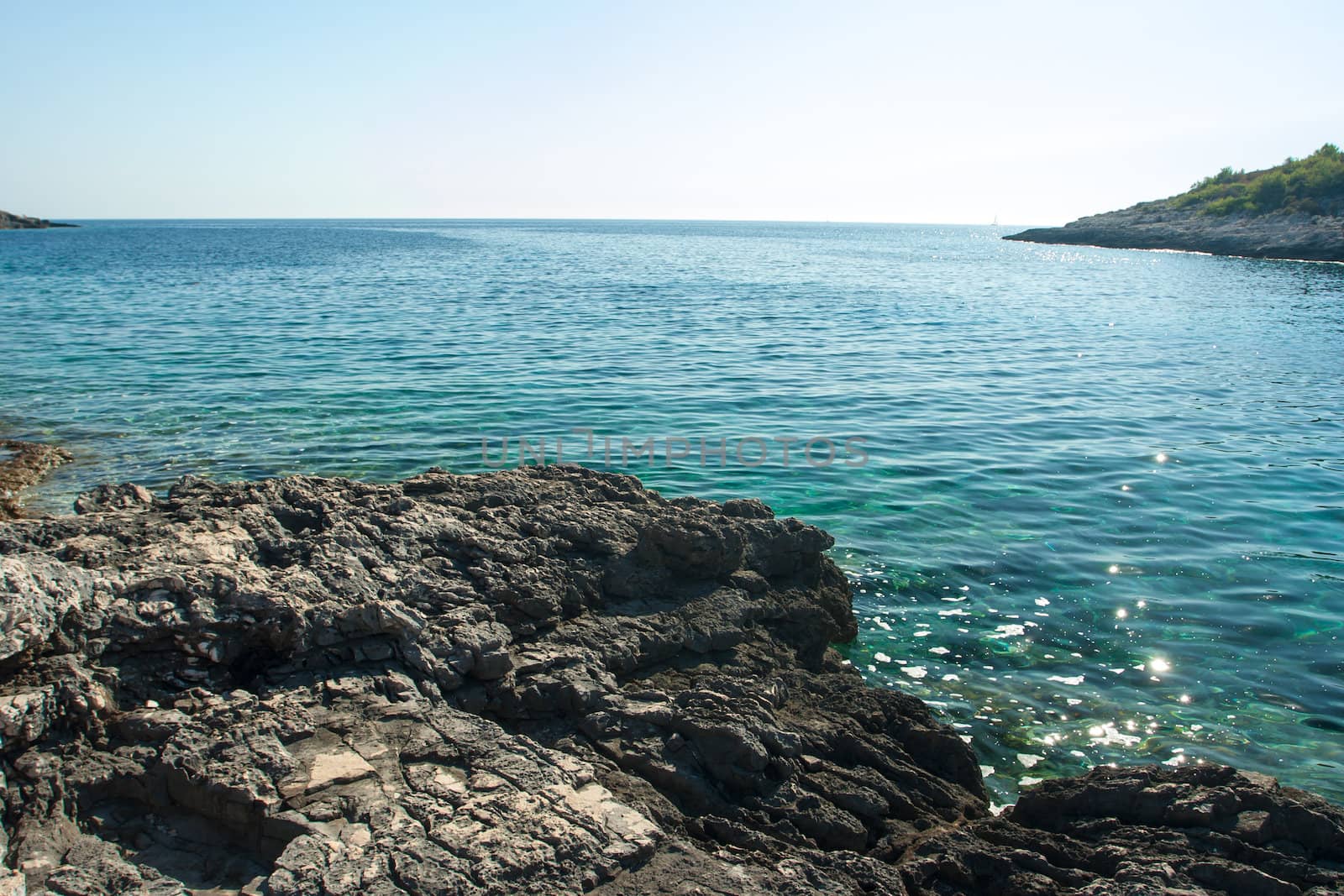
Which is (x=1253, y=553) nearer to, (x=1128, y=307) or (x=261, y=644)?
(x=261, y=644)

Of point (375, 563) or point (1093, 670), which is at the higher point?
point (375, 563)

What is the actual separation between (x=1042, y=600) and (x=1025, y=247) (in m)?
120

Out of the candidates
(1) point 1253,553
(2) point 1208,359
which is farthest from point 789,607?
(2) point 1208,359

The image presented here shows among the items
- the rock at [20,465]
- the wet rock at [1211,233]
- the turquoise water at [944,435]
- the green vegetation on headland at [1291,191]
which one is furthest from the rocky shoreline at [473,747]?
the green vegetation on headland at [1291,191]

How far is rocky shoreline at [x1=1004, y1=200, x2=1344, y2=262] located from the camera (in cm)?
7062

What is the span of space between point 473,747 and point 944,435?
46.5ft

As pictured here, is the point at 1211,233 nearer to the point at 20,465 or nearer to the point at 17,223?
the point at 20,465

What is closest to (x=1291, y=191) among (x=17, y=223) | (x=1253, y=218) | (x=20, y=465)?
(x=1253, y=218)

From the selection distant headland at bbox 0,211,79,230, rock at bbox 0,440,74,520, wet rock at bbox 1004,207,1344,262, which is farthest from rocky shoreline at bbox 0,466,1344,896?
distant headland at bbox 0,211,79,230

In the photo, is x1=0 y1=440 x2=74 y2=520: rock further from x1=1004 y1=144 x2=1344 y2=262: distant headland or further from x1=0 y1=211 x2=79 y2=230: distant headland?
x1=0 y1=211 x2=79 y2=230: distant headland

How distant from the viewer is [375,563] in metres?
6.93

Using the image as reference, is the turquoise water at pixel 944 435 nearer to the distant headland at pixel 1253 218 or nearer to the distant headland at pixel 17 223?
→ the distant headland at pixel 1253 218

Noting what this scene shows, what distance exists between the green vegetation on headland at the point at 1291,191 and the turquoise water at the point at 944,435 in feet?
162

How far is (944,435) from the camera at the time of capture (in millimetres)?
17359
